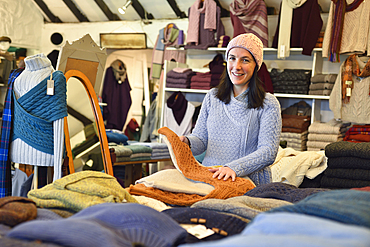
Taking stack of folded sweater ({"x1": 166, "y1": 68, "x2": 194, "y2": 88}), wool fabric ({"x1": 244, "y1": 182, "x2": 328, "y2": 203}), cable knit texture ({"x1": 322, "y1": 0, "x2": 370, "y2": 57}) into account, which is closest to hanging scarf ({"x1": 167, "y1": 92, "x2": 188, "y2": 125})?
stack of folded sweater ({"x1": 166, "y1": 68, "x2": 194, "y2": 88})

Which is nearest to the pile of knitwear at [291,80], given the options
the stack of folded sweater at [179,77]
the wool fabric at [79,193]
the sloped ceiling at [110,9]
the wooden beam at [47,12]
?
the sloped ceiling at [110,9]

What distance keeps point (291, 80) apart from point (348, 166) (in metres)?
2.25

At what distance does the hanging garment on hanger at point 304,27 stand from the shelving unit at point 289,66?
0.08 m

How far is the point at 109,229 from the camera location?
29.4 inches

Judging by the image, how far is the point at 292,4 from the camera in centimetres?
421

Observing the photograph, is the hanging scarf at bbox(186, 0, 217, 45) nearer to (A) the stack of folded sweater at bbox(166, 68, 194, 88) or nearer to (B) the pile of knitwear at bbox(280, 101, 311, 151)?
(A) the stack of folded sweater at bbox(166, 68, 194, 88)

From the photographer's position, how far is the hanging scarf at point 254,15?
4.41 metres

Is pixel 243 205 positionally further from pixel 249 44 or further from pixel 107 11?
pixel 107 11

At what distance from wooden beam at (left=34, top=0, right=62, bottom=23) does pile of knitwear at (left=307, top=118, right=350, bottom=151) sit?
4.70 metres

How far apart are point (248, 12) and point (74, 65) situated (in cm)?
246

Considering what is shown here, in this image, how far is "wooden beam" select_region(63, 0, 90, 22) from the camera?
19.7 ft

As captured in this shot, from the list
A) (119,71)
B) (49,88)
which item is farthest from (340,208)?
(119,71)

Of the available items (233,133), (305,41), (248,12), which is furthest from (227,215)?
(248,12)

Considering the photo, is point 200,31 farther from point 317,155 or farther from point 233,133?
point 233,133
